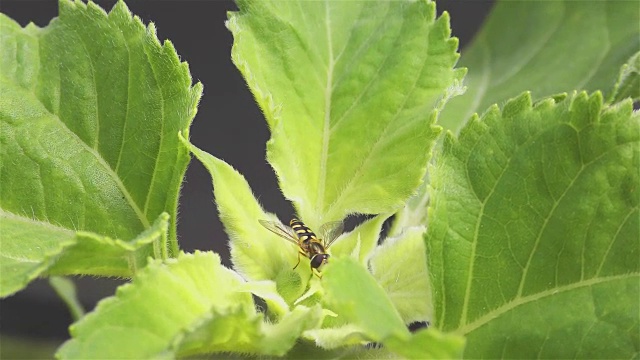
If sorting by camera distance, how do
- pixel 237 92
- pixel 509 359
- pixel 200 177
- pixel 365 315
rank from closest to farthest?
pixel 365 315 → pixel 509 359 → pixel 200 177 → pixel 237 92

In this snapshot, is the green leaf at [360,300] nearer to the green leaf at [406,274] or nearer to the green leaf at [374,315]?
the green leaf at [374,315]

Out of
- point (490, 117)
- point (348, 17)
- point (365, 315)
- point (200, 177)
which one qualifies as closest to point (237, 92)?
point (200, 177)

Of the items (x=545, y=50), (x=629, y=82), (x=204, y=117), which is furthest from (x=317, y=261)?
(x=204, y=117)

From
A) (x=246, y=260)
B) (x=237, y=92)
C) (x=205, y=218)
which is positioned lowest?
(x=205, y=218)

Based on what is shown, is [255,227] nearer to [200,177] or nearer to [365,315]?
[365,315]

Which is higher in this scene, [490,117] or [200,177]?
[490,117]

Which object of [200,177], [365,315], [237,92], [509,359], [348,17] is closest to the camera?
[365,315]

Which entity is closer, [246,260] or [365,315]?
[365,315]

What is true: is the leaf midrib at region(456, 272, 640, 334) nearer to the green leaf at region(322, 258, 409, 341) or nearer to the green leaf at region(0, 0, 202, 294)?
the green leaf at region(322, 258, 409, 341)
